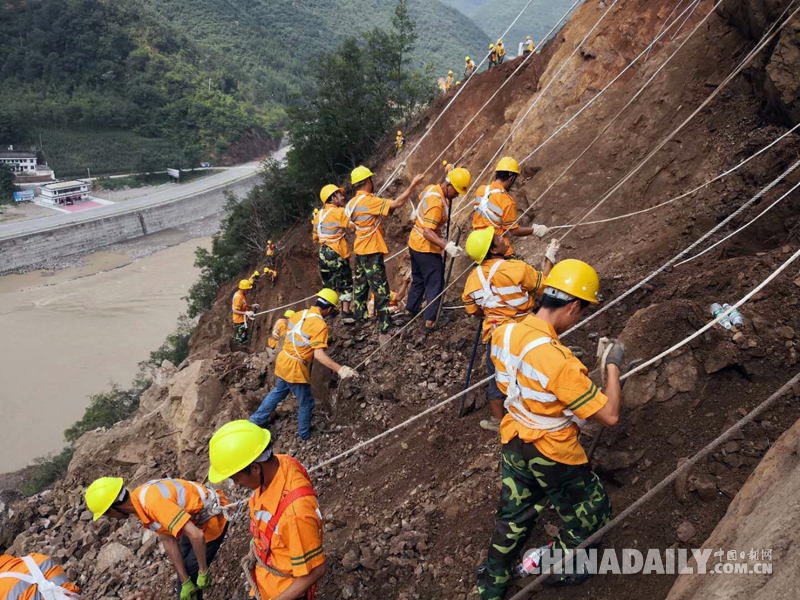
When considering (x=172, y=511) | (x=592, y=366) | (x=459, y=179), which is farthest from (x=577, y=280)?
(x=172, y=511)

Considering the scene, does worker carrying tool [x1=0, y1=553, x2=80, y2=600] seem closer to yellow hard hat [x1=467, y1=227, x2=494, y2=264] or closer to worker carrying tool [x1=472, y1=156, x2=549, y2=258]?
yellow hard hat [x1=467, y1=227, x2=494, y2=264]

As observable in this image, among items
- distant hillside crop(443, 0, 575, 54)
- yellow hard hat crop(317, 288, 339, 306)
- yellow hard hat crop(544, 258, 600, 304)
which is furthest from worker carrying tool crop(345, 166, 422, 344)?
distant hillside crop(443, 0, 575, 54)

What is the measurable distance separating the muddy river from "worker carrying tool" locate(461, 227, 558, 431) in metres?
19.5

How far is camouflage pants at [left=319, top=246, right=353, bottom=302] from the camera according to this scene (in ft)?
24.2

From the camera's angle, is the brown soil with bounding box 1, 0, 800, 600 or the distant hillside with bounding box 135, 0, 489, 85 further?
the distant hillside with bounding box 135, 0, 489, 85

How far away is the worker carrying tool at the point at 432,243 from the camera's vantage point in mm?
5578

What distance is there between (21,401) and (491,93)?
21.6 m

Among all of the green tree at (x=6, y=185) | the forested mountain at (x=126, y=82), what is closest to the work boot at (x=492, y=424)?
the green tree at (x=6, y=185)

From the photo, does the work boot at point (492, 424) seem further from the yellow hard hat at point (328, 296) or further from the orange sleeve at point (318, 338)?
the yellow hard hat at point (328, 296)

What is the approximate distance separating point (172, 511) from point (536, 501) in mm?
2574

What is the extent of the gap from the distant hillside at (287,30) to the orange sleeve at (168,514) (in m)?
67.8

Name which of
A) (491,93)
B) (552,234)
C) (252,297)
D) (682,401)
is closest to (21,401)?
(252,297)

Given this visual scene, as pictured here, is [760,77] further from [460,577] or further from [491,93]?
[491,93]

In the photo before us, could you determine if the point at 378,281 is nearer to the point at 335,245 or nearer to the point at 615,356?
the point at 335,245
